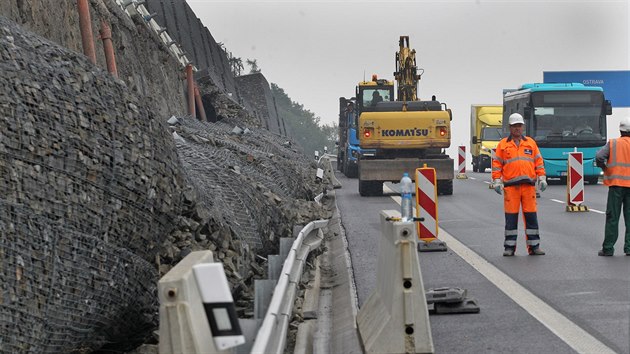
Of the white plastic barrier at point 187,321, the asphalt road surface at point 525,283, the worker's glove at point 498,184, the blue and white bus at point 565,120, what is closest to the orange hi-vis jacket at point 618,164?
the asphalt road surface at point 525,283

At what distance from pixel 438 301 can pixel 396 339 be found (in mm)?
3074

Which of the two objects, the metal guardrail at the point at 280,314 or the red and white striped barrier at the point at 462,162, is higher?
the metal guardrail at the point at 280,314

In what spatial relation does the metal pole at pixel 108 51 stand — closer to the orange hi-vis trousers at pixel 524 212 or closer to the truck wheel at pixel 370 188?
the truck wheel at pixel 370 188

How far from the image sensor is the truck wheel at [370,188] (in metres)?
31.9

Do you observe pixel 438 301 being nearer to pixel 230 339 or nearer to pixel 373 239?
pixel 230 339

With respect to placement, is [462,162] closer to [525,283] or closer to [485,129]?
[485,129]

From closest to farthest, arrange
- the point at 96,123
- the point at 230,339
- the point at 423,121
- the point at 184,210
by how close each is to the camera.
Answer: the point at 230,339 → the point at 96,123 → the point at 184,210 → the point at 423,121

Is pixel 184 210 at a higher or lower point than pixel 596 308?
higher

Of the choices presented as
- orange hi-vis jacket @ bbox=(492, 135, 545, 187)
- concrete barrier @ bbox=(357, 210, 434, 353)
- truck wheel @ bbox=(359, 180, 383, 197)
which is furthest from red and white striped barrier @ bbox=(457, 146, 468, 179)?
concrete barrier @ bbox=(357, 210, 434, 353)

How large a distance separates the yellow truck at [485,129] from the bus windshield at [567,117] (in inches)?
717

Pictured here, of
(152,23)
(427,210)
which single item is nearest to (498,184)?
(427,210)

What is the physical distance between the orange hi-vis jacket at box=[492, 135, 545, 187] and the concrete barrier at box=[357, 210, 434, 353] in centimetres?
723

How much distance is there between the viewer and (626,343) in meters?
8.80

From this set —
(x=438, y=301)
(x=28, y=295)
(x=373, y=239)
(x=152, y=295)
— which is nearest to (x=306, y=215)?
(x=373, y=239)
